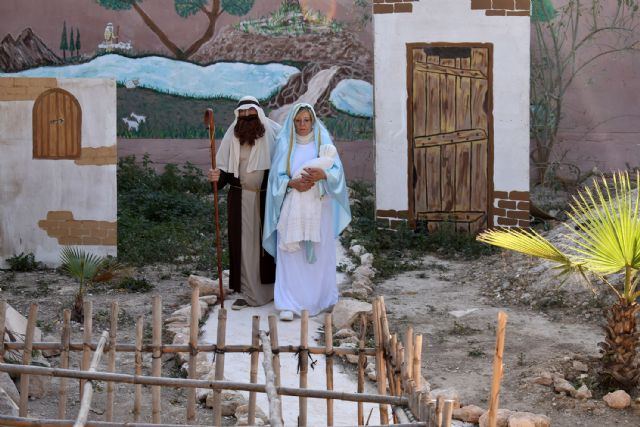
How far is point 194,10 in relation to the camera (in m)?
14.1

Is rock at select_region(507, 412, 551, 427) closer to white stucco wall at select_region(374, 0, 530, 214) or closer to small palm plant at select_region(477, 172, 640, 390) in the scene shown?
small palm plant at select_region(477, 172, 640, 390)

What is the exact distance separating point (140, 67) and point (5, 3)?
6.29ft

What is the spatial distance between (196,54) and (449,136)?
13.3ft

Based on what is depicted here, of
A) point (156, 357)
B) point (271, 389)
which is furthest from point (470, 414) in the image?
point (271, 389)

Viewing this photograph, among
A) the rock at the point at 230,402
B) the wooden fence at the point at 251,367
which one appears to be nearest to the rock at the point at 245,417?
the rock at the point at 230,402

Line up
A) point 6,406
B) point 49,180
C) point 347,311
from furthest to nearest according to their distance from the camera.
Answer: point 49,180 < point 347,311 < point 6,406

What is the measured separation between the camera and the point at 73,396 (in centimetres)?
629

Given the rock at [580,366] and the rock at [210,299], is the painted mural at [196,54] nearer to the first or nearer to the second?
the rock at [210,299]

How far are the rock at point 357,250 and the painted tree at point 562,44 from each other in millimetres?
3734

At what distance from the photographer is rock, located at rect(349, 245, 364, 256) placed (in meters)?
10.6

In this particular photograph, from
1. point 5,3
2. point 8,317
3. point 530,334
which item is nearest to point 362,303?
point 530,334

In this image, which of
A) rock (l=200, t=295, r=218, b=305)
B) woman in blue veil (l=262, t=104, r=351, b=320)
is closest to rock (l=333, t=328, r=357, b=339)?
woman in blue veil (l=262, t=104, r=351, b=320)

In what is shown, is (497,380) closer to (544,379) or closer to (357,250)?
(544,379)

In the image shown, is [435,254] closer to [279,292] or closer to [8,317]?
[279,292]
